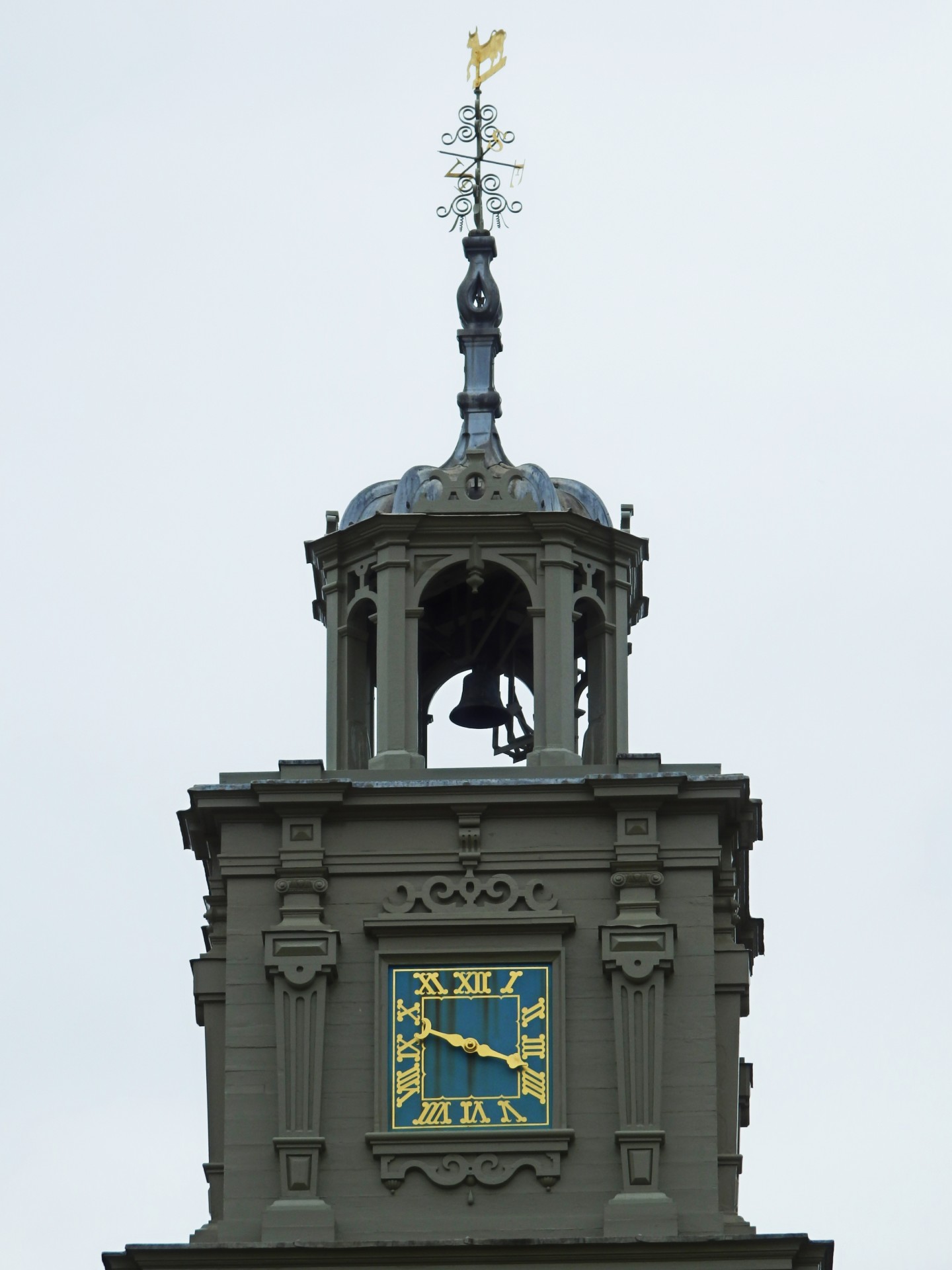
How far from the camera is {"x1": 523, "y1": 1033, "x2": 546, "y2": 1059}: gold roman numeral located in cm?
4341

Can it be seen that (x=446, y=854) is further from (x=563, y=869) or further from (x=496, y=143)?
(x=496, y=143)

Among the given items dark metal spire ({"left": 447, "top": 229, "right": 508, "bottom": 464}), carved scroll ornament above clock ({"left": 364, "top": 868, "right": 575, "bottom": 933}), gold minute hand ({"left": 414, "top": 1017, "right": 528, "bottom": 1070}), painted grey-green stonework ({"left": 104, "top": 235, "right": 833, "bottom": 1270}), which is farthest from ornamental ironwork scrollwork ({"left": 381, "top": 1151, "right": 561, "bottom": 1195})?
dark metal spire ({"left": 447, "top": 229, "right": 508, "bottom": 464})

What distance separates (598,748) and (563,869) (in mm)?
2500

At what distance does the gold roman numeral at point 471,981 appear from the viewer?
43625 mm

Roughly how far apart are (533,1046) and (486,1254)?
2269mm

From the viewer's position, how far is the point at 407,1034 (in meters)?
43.5

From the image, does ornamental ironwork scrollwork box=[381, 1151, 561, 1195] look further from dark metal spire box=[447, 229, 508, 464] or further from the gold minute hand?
dark metal spire box=[447, 229, 508, 464]

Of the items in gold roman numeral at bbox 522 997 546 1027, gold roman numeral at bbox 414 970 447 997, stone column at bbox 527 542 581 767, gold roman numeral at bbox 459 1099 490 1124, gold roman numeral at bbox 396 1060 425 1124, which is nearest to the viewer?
gold roman numeral at bbox 459 1099 490 1124

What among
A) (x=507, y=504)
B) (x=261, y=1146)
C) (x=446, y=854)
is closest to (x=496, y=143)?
(x=507, y=504)

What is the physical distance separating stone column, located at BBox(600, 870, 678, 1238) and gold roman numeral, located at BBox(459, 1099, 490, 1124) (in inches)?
52.2

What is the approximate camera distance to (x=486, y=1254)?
42.2 metres

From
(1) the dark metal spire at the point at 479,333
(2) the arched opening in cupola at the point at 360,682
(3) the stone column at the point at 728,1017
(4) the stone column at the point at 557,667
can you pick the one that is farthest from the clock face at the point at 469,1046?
(1) the dark metal spire at the point at 479,333

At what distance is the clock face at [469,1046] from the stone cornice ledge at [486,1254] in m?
1.39

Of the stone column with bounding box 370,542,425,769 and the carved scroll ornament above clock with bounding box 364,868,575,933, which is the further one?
the stone column with bounding box 370,542,425,769
